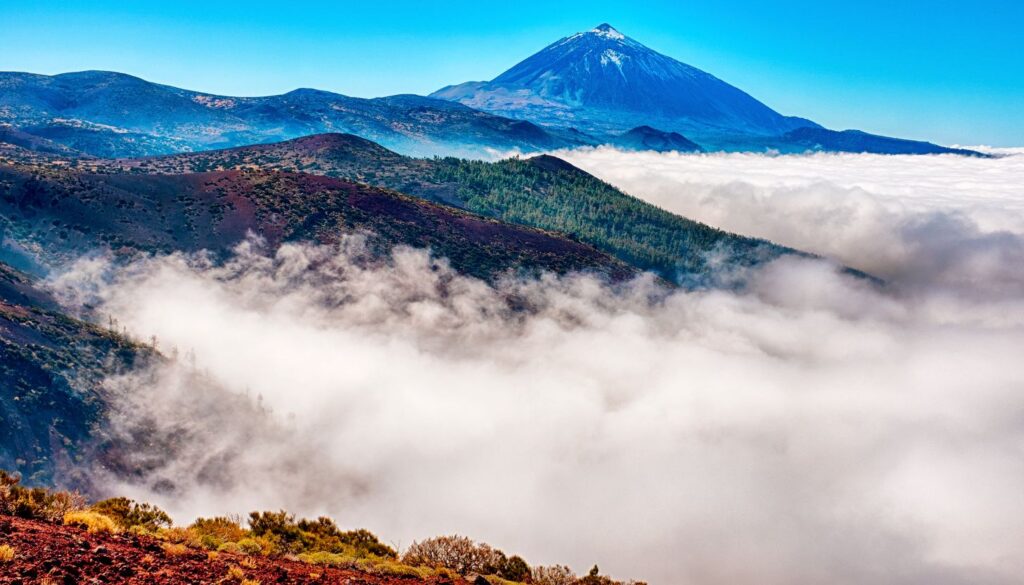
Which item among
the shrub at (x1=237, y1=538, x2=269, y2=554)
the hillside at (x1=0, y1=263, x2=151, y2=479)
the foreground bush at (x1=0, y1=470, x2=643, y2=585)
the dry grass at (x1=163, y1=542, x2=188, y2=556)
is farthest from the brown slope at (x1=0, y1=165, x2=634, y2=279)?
the dry grass at (x1=163, y1=542, x2=188, y2=556)

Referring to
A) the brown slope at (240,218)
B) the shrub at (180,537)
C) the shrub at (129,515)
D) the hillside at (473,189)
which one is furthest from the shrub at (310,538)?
the hillside at (473,189)

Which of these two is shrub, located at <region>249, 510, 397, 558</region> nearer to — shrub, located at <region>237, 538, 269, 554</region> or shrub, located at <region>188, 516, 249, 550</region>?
shrub, located at <region>188, 516, 249, 550</region>

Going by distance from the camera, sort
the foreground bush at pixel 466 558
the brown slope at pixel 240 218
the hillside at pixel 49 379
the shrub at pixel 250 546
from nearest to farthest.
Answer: the shrub at pixel 250 546, the foreground bush at pixel 466 558, the hillside at pixel 49 379, the brown slope at pixel 240 218

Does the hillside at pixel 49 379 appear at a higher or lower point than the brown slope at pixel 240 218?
lower

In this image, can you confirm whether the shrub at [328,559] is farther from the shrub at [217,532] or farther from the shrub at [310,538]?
the shrub at [217,532]

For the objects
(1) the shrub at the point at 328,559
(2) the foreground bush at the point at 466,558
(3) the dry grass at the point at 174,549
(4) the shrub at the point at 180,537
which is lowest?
(2) the foreground bush at the point at 466,558

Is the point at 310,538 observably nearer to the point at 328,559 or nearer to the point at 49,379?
the point at 328,559

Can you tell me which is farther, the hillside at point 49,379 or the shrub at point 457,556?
the hillside at point 49,379
